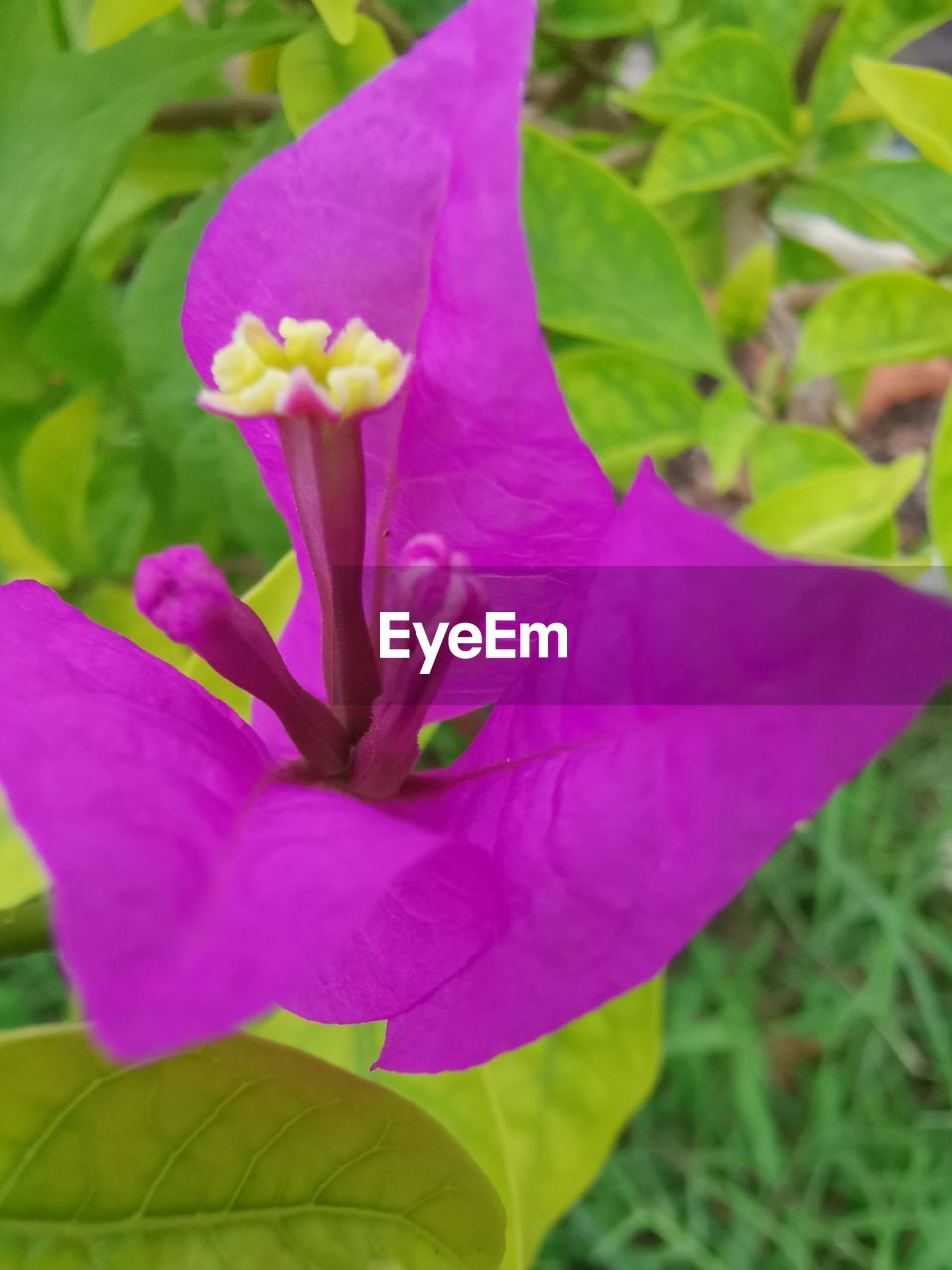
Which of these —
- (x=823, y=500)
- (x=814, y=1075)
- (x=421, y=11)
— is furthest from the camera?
(x=814, y=1075)

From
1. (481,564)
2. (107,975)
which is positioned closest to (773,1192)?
(481,564)

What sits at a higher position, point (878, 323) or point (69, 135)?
point (69, 135)

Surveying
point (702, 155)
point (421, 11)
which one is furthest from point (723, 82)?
point (421, 11)

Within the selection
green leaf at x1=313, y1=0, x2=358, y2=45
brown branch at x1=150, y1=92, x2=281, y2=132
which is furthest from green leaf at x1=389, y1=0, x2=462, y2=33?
green leaf at x1=313, y1=0, x2=358, y2=45

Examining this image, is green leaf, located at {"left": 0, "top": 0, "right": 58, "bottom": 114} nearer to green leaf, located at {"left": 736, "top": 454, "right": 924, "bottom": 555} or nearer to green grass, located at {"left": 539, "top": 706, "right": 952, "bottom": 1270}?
green leaf, located at {"left": 736, "top": 454, "right": 924, "bottom": 555}

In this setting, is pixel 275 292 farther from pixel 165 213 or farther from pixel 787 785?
pixel 165 213

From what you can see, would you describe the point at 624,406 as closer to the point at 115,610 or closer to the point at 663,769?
the point at 115,610

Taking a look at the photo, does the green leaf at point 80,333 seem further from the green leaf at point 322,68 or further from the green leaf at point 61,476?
the green leaf at point 322,68
